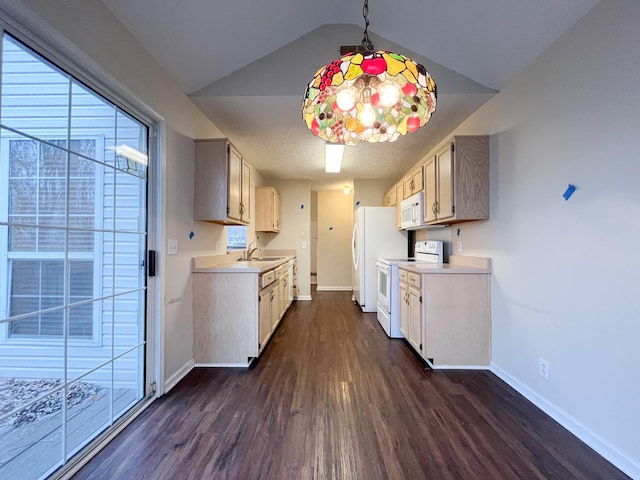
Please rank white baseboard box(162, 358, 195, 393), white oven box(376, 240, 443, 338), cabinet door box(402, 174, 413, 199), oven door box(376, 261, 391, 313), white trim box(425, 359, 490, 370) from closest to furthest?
white baseboard box(162, 358, 195, 393)
white trim box(425, 359, 490, 370)
white oven box(376, 240, 443, 338)
oven door box(376, 261, 391, 313)
cabinet door box(402, 174, 413, 199)

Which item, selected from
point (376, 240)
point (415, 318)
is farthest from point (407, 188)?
point (415, 318)

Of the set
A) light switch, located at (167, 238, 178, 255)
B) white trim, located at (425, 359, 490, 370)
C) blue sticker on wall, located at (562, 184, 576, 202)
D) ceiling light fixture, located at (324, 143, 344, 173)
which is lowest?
→ white trim, located at (425, 359, 490, 370)

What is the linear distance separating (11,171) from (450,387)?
115 inches

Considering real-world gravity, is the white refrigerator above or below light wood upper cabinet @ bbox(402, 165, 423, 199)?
below

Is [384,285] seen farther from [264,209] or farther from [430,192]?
[264,209]

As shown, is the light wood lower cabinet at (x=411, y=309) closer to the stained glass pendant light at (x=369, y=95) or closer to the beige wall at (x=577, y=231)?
the beige wall at (x=577, y=231)

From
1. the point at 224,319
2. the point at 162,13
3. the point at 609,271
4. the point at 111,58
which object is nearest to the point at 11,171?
the point at 111,58

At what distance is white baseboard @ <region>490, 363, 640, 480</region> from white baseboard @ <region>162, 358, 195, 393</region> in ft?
8.84

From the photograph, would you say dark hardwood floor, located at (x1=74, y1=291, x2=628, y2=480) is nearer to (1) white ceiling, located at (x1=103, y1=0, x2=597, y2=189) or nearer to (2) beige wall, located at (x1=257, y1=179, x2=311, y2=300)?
(1) white ceiling, located at (x1=103, y1=0, x2=597, y2=189)

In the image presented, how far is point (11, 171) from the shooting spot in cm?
120

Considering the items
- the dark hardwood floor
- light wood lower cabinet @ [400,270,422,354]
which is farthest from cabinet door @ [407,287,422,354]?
the dark hardwood floor

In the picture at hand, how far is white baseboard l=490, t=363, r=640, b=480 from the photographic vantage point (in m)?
1.41

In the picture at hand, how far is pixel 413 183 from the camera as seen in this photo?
3934mm

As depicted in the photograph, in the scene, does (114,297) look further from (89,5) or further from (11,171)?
(89,5)
